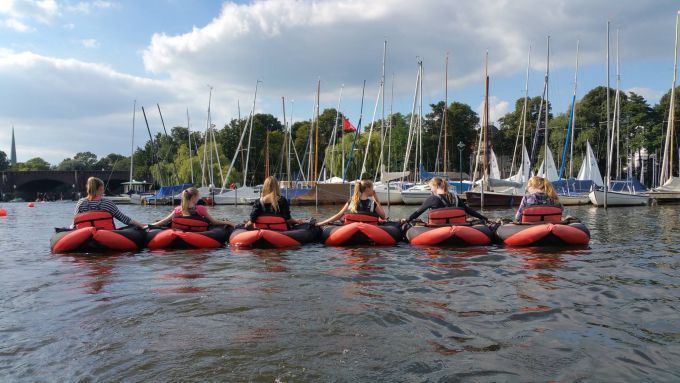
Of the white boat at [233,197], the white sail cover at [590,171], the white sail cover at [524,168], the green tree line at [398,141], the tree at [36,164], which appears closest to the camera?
the white sail cover at [524,168]

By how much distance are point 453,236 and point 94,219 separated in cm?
823

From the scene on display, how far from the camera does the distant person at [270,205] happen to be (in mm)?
12562

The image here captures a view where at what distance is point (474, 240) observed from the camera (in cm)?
1267

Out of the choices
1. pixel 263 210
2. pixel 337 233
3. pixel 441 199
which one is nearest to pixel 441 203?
pixel 441 199

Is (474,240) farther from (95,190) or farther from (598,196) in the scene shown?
(598,196)

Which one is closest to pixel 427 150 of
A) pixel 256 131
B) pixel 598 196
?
pixel 256 131

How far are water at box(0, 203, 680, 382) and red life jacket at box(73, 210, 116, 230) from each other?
1.68 meters

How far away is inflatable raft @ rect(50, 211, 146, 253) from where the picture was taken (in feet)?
39.0

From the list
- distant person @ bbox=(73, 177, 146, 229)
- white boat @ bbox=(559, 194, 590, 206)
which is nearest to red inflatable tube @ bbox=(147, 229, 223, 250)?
distant person @ bbox=(73, 177, 146, 229)

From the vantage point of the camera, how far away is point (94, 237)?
39.0 ft

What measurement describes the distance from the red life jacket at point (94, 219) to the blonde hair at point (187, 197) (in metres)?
1.65

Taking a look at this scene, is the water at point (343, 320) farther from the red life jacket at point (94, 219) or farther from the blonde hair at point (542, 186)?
the blonde hair at point (542, 186)

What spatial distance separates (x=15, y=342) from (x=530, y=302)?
588 cm

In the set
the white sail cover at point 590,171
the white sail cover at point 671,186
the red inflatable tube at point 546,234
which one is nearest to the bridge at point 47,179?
the white sail cover at point 590,171
